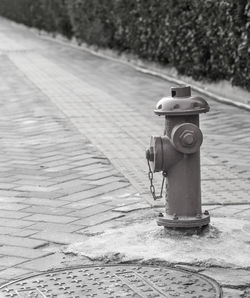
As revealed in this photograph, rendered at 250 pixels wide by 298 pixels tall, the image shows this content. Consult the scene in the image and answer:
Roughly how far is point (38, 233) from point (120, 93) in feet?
21.7

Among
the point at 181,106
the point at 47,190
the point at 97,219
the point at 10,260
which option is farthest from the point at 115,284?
the point at 47,190

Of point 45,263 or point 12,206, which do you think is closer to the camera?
point 45,263

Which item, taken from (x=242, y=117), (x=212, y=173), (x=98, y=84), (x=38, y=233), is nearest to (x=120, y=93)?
(x=98, y=84)

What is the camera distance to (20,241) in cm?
445

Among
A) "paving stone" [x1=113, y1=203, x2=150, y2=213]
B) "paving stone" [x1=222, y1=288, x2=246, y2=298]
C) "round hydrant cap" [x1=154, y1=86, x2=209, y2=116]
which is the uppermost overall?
"round hydrant cap" [x1=154, y1=86, x2=209, y2=116]

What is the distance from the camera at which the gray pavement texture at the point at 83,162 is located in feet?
14.8

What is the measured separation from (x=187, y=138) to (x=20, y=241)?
3.73ft

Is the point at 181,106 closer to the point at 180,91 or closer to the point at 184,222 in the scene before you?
the point at 180,91

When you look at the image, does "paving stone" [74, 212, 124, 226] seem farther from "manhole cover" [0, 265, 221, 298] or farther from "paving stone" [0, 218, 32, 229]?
"manhole cover" [0, 265, 221, 298]

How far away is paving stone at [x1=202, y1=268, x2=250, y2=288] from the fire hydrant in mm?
477

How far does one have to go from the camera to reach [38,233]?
460 cm

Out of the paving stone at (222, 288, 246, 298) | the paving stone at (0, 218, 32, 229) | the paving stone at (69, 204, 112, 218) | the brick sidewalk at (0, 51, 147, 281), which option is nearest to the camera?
the paving stone at (222, 288, 246, 298)

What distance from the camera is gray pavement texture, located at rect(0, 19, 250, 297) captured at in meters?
4.51

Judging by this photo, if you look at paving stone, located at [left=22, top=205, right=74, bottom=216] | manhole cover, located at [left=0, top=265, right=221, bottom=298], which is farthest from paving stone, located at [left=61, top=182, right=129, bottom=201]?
manhole cover, located at [left=0, top=265, right=221, bottom=298]
